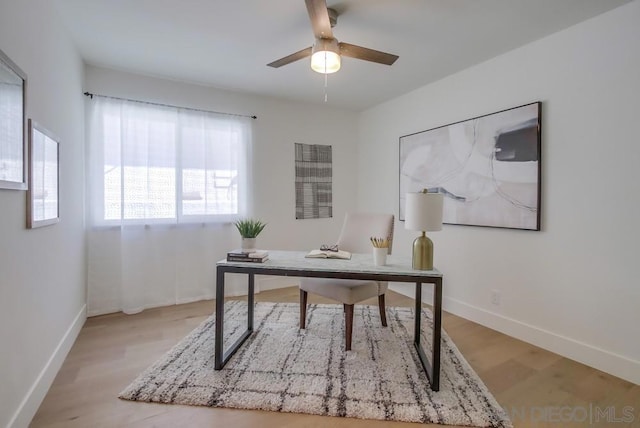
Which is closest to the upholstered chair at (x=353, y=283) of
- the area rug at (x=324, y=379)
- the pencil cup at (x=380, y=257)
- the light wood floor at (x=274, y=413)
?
the area rug at (x=324, y=379)

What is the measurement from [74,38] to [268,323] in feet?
9.05

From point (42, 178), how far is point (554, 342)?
3554 millimetres

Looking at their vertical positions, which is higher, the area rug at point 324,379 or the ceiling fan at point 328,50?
the ceiling fan at point 328,50

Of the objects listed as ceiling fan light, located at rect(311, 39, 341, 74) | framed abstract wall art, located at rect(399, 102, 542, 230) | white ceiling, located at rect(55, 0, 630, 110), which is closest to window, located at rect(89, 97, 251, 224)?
white ceiling, located at rect(55, 0, 630, 110)

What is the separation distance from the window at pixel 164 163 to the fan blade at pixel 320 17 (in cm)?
198

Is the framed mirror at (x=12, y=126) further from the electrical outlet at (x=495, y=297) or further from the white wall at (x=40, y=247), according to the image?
the electrical outlet at (x=495, y=297)

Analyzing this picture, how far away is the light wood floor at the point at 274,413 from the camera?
1565 mm

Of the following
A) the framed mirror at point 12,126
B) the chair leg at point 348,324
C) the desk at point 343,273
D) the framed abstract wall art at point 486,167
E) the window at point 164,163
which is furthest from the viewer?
the window at point 164,163

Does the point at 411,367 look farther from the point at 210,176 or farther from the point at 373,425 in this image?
the point at 210,176

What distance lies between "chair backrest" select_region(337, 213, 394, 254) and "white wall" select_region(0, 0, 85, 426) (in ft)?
6.91

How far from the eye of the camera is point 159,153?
321 cm

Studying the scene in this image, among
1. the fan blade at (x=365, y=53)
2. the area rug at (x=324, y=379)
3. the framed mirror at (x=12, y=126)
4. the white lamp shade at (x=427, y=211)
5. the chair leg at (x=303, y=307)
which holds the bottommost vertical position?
the area rug at (x=324, y=379)

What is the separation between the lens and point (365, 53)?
207cm

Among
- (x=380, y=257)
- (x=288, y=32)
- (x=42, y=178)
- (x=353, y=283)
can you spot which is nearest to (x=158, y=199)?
(x=42, y=178)
